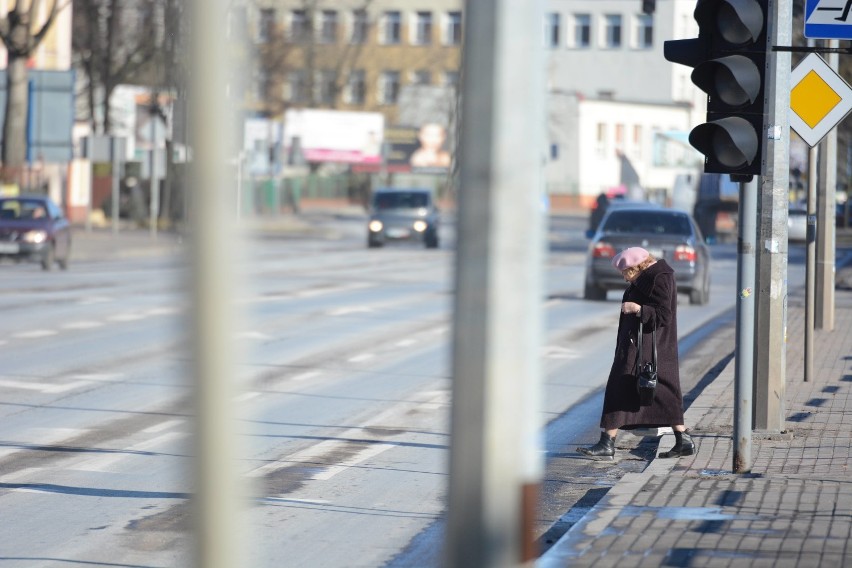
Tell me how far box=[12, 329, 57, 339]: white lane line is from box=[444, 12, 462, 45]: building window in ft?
18.4

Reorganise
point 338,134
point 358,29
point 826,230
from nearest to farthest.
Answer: point 826,230
point 358,29
point 338,134

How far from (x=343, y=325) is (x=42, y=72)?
82.4ft

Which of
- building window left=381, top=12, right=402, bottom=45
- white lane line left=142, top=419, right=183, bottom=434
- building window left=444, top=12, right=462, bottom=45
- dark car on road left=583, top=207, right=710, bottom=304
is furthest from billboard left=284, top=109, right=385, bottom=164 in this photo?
white lane line left=142, top=419, right=183, bottom=434

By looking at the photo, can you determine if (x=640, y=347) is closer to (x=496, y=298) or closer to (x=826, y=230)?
(x=496, y=298)

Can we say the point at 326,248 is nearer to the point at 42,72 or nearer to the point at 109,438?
the point at 42,72

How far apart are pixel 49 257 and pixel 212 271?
98.0 ft

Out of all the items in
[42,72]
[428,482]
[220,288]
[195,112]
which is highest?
[42,72]

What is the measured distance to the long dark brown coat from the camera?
990 cm

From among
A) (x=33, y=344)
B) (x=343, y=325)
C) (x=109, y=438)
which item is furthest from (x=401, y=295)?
(x=109, y=438)

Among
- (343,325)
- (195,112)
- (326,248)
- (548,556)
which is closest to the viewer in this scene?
(195,112)

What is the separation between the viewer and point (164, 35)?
244 centimetres

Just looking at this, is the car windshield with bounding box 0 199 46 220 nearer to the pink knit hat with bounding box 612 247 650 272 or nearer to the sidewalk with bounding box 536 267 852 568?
the sidewalk with bounding box 536 267 852 568

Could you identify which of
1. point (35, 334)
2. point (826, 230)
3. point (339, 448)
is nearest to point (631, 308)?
point (339, 448)

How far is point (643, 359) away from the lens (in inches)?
392
